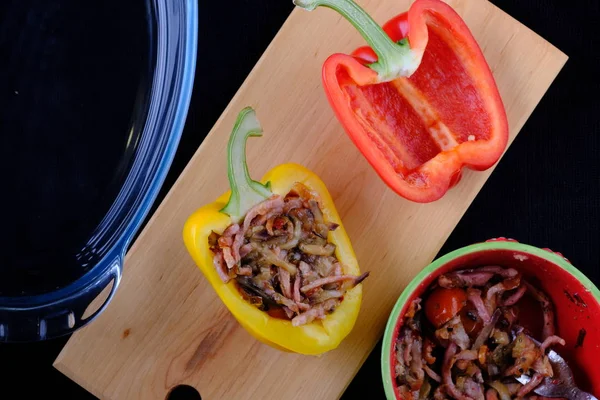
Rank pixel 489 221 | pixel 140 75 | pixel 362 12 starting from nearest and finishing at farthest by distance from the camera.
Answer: pixel 362 12
pixel 140 75
pixel 489 221

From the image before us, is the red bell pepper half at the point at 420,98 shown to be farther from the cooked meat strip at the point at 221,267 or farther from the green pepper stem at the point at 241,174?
the cooked meat strip at the point at 221,267

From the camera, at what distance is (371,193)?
5.01 feet

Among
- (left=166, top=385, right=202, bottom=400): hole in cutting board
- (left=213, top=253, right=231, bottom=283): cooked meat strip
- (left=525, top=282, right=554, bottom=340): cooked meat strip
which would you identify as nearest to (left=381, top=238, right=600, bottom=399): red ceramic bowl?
(left=525, top=282, right=554, bottom=340): cooked meat strip

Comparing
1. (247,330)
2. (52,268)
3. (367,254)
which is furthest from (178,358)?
(367,254)

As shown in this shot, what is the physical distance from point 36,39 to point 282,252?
63 centimetres

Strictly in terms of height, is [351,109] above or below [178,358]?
above

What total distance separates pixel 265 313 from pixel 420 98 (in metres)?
0.53

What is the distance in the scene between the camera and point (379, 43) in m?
1.41

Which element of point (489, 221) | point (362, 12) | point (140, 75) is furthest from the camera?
point (489, 221)

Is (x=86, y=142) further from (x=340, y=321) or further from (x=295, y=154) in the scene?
(x=340, y=321)

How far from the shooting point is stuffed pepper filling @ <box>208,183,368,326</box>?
1380mm

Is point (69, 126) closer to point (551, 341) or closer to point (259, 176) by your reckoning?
point (259, 176)

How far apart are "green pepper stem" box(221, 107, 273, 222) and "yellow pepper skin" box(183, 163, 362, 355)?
0.07 feet

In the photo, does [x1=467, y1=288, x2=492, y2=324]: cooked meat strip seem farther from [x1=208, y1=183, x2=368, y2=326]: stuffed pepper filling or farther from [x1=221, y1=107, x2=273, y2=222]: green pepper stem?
[x1=221, y1=107, x2=273, y2=222]: green pepper stem
